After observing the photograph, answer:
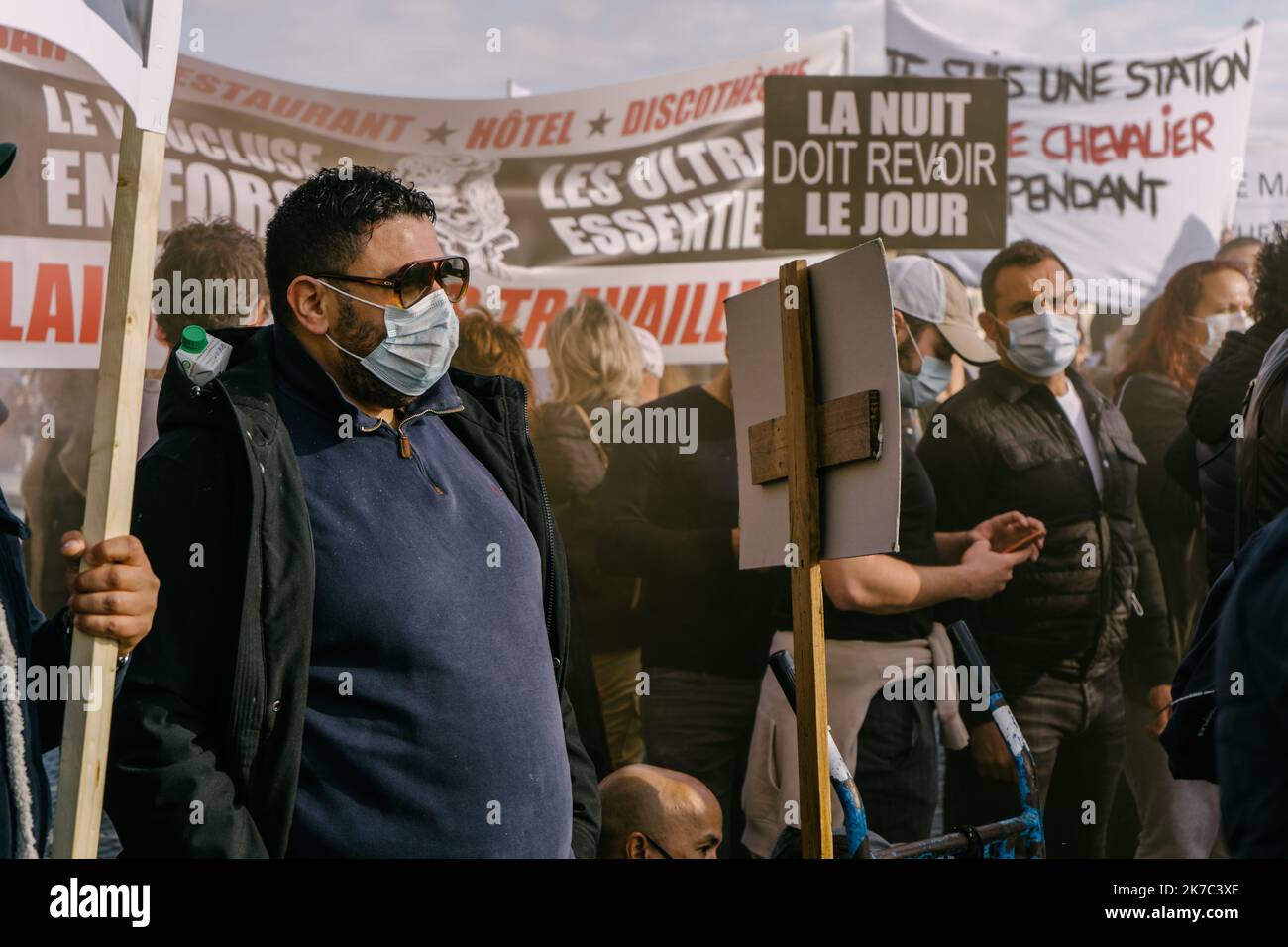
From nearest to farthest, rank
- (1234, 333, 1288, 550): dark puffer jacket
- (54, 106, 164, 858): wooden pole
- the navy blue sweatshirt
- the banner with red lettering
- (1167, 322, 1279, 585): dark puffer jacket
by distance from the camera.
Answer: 1. (54, 106, 164, 858): wooden pole
2. the navy blue sweatshirt
3. (1234, 333, 1288, 550): dark puffer jacket
4. (1167, 322, 1279, 585): dark puffer jacket
5. the banner with red lettering

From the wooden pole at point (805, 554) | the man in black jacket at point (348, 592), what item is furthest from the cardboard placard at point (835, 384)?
the man in black jacket at point (348, 592)

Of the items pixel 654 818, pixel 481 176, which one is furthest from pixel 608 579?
pixel 481 176

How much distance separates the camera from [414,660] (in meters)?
2.64

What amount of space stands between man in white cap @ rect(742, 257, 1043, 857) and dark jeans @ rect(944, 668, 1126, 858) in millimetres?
282

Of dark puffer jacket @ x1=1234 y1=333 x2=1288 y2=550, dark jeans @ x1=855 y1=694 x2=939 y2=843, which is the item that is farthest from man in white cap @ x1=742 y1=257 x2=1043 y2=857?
dark puffer jacket @ x1=1234 y1=333 x2=1288 y2=550

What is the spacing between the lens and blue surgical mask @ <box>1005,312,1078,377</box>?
18.1 feet

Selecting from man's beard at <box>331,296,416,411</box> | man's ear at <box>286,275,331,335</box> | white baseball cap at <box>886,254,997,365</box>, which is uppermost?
white baseball cap at <box>886,254,997,365</box>

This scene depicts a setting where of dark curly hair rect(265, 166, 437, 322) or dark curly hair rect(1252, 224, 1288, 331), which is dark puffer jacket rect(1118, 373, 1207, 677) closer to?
dark curly hair rect(1252, 224, 1288, 331)

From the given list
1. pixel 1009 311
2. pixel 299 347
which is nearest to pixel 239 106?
pixel 299 347

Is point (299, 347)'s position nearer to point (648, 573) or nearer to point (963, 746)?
point (648, 573)

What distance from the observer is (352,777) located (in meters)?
2.59

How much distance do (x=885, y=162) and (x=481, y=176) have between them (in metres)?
1.53

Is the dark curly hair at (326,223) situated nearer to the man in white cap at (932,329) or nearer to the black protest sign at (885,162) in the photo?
the black protest sign at (885,162)
